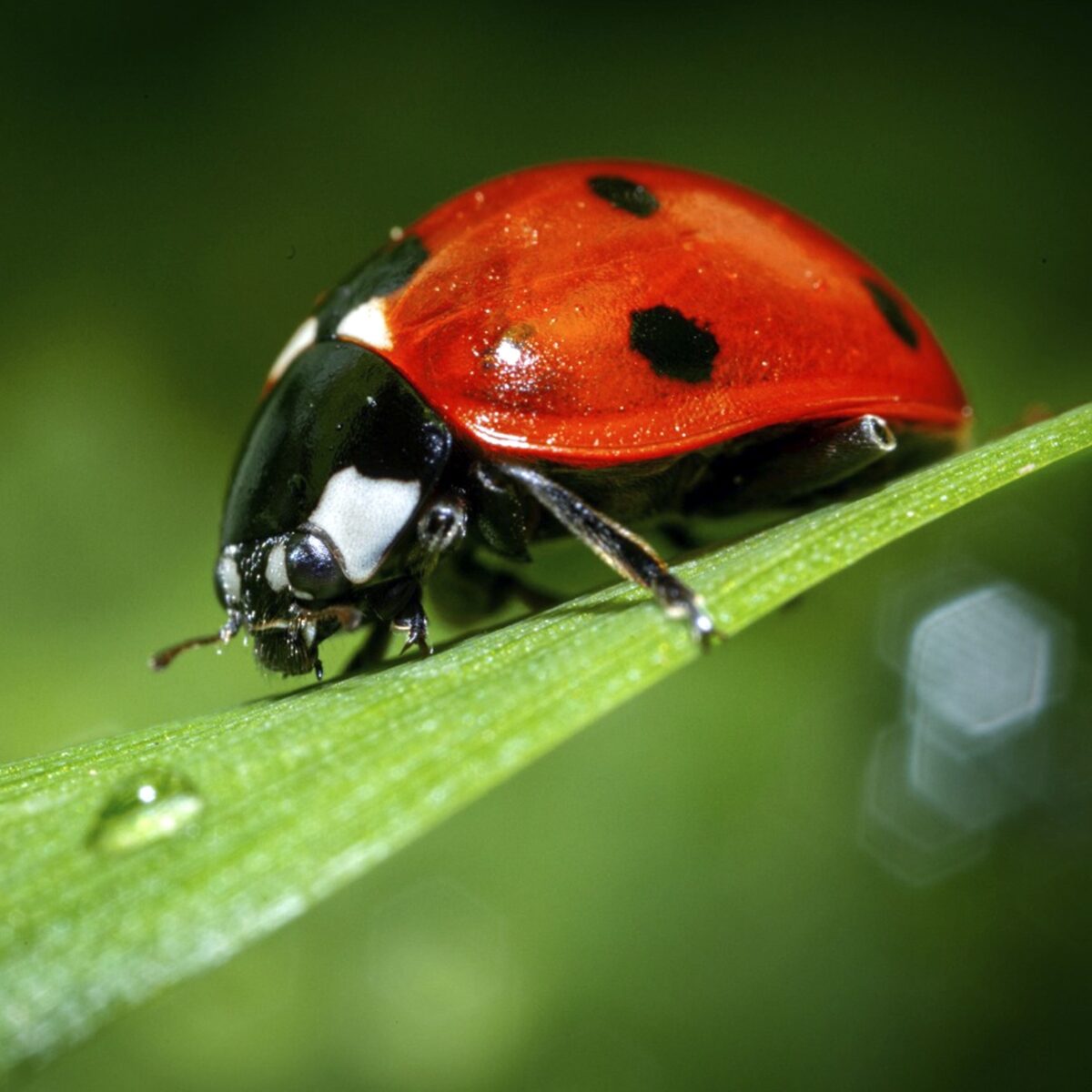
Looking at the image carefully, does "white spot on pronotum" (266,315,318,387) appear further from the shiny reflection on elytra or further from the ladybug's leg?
the shiny reflection on elytra

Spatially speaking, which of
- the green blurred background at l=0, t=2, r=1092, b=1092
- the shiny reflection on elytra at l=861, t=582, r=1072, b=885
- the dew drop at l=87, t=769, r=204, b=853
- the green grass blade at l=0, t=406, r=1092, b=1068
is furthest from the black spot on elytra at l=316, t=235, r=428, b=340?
the shiny reflection on elytra at l=861, t=582, r=1072, b=885

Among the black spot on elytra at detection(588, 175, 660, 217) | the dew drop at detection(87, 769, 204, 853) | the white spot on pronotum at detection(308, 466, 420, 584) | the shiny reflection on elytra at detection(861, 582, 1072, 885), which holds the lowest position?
the shiny reflection on elytra at detection(861, 582, 1072, 885)

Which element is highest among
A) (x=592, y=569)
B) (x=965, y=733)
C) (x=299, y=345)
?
(x=299, y=345)

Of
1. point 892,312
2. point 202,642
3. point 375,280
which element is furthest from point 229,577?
point 892,312

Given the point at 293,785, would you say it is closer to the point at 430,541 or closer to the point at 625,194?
the point at 430,541

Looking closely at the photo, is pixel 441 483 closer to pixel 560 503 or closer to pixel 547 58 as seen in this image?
pixel 560 503

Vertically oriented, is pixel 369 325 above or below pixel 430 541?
above
